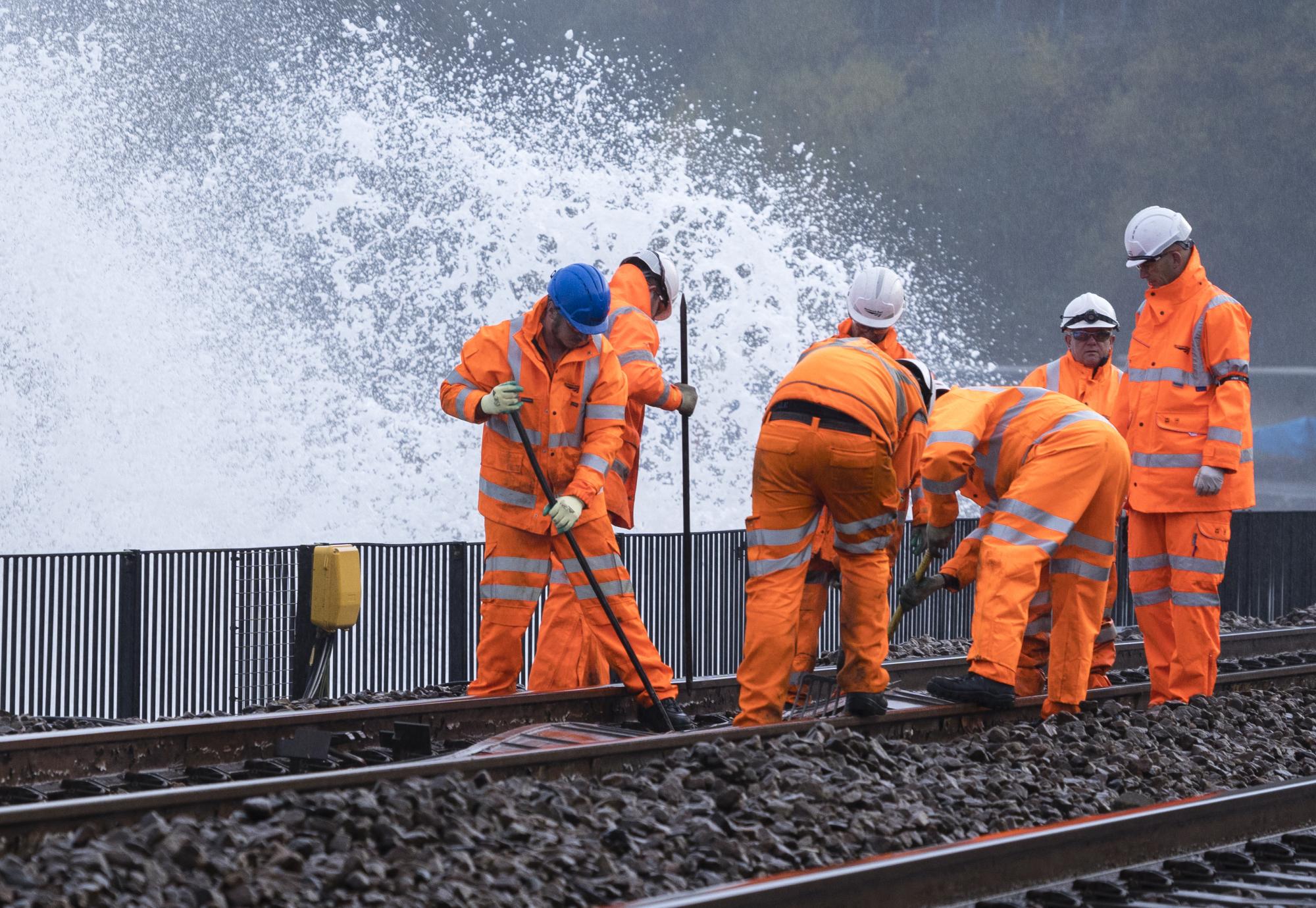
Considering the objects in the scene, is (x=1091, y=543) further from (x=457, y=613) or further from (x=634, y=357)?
(x=457, y=613)

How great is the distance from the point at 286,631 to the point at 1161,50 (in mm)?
54217

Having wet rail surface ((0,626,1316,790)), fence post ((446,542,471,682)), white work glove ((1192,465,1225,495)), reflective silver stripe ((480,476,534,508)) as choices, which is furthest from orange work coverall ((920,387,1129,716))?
fence post ((446,542,471,682))

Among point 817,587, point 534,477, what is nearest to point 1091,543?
point 817,587

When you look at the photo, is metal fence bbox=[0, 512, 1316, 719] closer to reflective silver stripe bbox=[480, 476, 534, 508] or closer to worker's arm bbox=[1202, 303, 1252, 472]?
reflective silver stripe bbox=[480, 476, 534, 508]

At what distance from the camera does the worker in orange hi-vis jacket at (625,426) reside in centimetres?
771

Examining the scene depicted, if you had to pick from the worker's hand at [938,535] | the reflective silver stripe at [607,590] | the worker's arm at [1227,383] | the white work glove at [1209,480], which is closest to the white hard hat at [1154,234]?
the worker's arm at [1227,383]

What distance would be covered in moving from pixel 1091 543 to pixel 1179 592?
0.77 m

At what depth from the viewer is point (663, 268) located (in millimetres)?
8305

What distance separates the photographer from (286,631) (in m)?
9.26

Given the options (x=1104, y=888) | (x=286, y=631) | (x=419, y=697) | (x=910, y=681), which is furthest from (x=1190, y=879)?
(x=286, y=631)

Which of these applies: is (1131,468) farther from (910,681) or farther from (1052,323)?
(1052,323)

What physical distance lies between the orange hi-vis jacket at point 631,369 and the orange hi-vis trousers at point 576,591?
735mm

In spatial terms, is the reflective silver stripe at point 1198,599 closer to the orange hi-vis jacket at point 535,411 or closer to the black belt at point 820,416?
the black belt at point 820,416

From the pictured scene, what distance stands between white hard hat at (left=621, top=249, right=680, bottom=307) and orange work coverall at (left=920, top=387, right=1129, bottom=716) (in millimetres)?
1985
